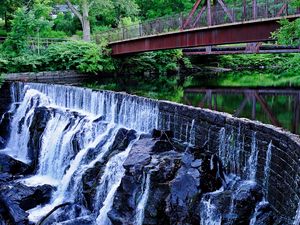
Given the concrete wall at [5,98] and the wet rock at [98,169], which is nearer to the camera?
the wet rock at [98,169]

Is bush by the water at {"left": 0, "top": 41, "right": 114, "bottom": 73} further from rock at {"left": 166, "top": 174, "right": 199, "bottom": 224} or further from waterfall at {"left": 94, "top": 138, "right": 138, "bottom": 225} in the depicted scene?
rock at {"left": 166, "top": 174, "right": 199, "bottom": 224}

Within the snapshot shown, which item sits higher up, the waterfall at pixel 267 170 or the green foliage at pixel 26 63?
the green foliage at pixel 26 63

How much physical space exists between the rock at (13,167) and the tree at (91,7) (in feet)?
72.0

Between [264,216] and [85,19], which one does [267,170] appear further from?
[85,19]

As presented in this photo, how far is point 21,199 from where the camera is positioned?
49.0ft

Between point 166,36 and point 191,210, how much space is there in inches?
655

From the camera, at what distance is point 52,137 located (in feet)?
61.1

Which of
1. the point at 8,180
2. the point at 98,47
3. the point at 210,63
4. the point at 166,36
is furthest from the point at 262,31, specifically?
the point at 210,63

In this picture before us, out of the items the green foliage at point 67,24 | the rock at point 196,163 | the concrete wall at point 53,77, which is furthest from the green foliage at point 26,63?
the rock at point 196,163

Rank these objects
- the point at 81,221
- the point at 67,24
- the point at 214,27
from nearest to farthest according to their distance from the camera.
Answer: the point at 81,221 → the point at 214,27 → the point at 67,24

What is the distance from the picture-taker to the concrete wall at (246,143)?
9.73m

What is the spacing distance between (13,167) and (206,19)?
12.3 meters

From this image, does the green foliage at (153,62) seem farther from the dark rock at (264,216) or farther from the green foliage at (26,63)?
the dark rock at (264,216)

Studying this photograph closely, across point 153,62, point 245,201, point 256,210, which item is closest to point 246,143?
point 245,201
